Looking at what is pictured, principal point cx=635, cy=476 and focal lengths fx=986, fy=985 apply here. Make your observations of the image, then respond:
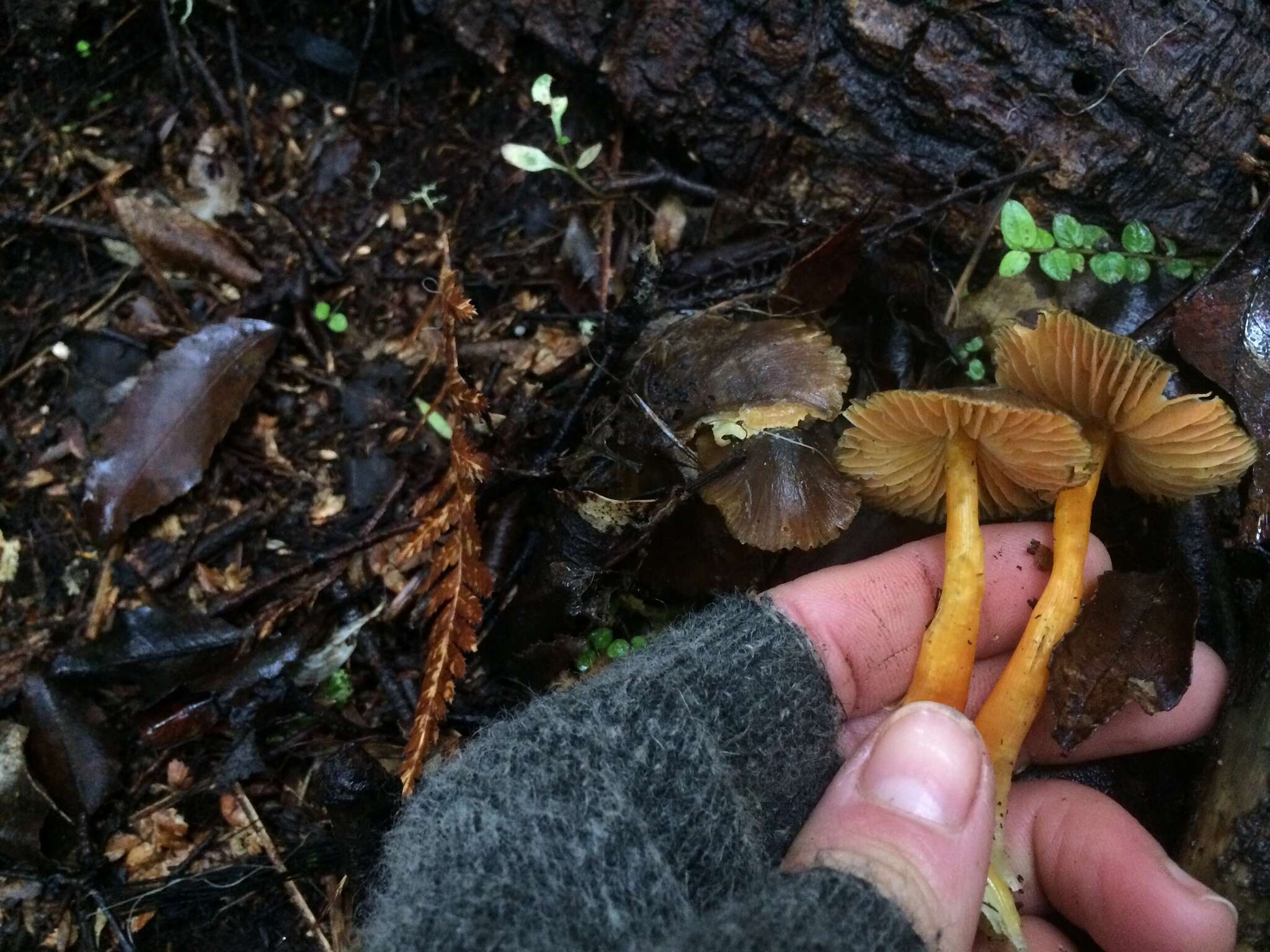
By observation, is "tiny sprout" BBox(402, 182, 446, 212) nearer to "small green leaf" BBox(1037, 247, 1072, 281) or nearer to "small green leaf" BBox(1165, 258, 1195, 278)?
"small green leaf" BBox(1037, 247, 1072, 281)

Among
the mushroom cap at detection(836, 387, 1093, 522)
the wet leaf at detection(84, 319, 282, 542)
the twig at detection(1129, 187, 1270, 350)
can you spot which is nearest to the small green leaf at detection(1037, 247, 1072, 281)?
the twig at detection(1129, 187, 1270, 350)

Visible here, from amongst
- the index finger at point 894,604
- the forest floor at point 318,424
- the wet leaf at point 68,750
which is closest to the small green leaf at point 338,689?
the forest floor at point 318,424

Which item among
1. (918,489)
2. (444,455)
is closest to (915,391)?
(918,489)

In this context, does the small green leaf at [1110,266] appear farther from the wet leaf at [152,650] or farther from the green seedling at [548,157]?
the wet leaf at [152,650]

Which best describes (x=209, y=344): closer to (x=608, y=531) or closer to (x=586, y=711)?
(x=608, y=531)

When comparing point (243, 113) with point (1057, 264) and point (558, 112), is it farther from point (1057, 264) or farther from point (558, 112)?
point (1057, 264)

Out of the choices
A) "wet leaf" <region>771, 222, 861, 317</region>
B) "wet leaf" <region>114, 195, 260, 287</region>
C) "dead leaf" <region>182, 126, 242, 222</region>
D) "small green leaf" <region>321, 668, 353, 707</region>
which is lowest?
"small green leaf" <region>321, 668, 353, 707</region>

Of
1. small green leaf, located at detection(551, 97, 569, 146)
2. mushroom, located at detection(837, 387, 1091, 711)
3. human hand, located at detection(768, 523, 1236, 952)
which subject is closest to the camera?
human hand, located at detection(768, 523, 1236, 952)

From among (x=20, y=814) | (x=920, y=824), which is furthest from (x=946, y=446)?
(x=20, y=814)
